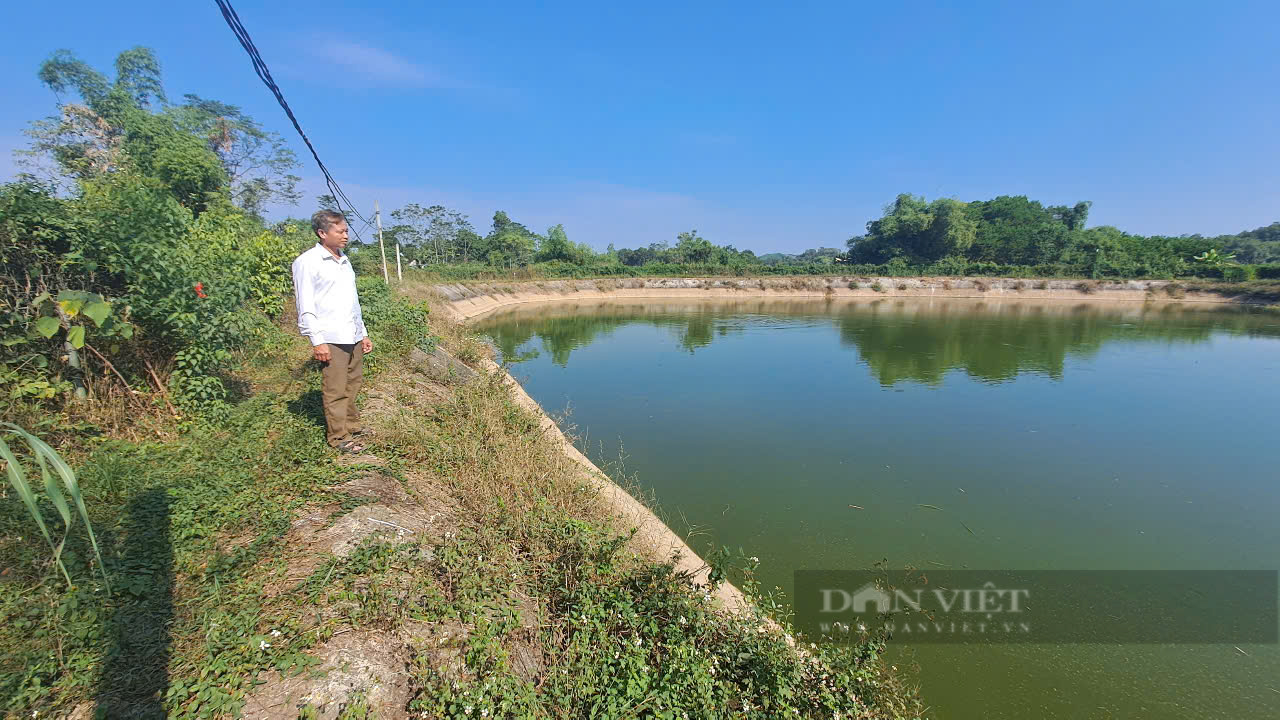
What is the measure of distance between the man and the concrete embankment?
2362cm

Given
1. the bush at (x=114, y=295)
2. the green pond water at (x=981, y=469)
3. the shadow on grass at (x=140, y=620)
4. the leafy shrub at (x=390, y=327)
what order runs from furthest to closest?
1. the leafy shrub at (x=390, y=327)
2. the green pond water at (x=981, y=469)
3. the bush at (x=114, y=295)
4. the shadow on grass at (x=140, y=620)

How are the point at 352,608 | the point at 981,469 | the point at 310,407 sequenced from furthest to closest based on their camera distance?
the point at 981,469
the point at 310,407
the point at 352,608

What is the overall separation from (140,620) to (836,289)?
124 feet

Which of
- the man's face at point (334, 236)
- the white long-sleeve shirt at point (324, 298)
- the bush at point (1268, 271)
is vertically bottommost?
the white long-sleeve shirt at point (324, 298)

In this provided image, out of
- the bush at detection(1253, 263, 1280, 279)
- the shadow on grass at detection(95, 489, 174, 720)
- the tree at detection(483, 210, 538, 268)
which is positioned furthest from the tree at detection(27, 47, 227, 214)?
the bush at detection(1253, 263, 1280, 279)

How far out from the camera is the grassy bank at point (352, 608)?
5.43ft

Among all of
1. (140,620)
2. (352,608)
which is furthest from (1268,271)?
(140,620)

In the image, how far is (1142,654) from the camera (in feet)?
9.73

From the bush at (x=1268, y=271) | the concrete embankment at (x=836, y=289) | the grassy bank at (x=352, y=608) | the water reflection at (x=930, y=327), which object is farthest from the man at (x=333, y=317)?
the bush at (x=1268, y=271)

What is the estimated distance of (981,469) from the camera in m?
5.51

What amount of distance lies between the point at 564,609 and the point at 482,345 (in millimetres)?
7333

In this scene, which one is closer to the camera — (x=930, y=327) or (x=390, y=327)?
(x=390, y=327)

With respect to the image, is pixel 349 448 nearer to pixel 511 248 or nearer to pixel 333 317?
pixel 333 317

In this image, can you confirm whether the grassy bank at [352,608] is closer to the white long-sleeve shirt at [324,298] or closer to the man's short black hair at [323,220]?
the white long-sleeve shirt at [324,298]
